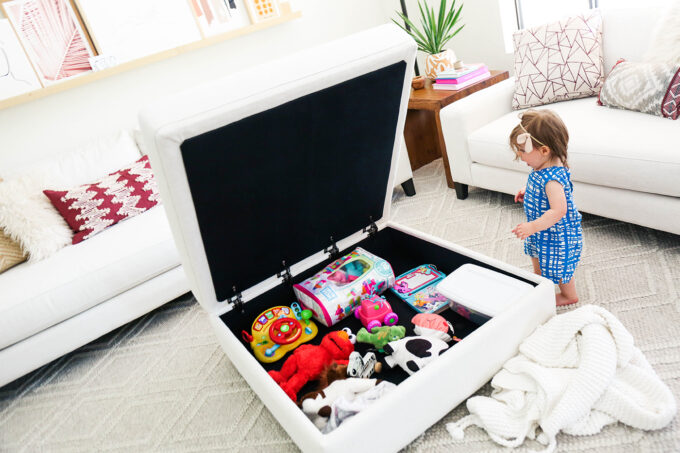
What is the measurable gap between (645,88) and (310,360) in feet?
5.33

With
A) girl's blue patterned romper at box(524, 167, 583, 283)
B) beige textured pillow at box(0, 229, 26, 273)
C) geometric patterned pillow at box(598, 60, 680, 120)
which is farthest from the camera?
beige textured pillow at box(0, 229, 26, 273)

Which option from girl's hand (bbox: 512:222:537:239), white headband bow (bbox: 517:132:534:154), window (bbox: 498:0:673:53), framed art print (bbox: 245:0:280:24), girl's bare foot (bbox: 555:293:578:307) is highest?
framed art print (bbox: 245:0:280:24)

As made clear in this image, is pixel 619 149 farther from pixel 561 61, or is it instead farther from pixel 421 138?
pixel 421 138

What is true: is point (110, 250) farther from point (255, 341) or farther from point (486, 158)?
point (486, 158)

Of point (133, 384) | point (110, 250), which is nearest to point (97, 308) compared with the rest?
point (110, 250)

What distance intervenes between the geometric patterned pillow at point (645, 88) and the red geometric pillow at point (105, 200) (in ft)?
6.98

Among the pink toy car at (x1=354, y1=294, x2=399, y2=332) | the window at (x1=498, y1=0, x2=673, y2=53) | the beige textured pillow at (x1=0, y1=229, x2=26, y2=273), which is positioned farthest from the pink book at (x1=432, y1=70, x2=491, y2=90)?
the beige textured pillow at (x1=0, y1=229, x2=26, y2=273)

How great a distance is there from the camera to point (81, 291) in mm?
1936

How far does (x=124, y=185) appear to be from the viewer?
2344mm

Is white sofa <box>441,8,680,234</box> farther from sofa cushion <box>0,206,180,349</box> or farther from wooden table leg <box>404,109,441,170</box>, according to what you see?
sofa cushion <box>0,206,180,349</box>

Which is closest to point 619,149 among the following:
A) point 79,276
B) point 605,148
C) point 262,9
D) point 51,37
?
point 605,148

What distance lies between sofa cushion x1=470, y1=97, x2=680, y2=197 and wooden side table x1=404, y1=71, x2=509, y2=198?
16.7 inches

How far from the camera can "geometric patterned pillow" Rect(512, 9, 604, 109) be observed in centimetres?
220

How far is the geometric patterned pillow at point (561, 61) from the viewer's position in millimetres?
2203
